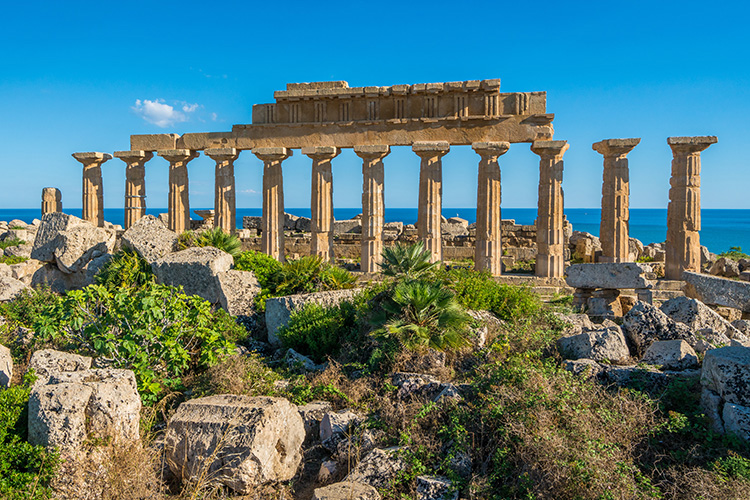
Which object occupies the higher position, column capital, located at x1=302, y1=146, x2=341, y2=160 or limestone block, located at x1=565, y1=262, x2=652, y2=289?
column capital, located at x1=302, y1=146, x2=341, y2=160

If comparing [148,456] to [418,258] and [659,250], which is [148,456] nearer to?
[418,258]

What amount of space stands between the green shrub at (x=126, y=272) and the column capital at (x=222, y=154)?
281 inches

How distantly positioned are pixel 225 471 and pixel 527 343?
5.13 metres

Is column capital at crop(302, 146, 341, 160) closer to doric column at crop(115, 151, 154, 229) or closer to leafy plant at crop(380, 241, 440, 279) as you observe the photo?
doric column at crop(115, 151, 154, 229)

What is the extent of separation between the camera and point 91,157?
19984 mm

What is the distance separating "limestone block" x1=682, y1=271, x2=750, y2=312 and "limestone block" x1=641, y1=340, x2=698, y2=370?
484 cm

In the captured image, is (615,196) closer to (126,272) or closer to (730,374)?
(730,374)

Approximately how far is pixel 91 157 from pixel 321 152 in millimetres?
9019

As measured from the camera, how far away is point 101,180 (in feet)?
67.3

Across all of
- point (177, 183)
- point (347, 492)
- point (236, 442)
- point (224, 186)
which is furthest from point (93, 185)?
point (347, 492)

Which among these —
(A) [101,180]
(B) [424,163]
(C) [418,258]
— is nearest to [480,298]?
(C) [418,258]

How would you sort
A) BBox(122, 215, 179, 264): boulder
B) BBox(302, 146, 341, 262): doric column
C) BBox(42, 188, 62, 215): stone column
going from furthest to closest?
BBox(42, 188, 62, 215): stone column, BBox(302, 146, 341, 262): doric column, BBox(122, 215, 179, 264): boulder

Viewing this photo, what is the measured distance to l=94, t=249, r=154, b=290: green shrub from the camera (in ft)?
39.1

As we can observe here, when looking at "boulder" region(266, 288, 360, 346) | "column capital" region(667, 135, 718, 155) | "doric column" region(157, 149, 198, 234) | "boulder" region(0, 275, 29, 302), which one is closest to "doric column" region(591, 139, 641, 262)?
"column capital" region(667, 135, 718, 155)
